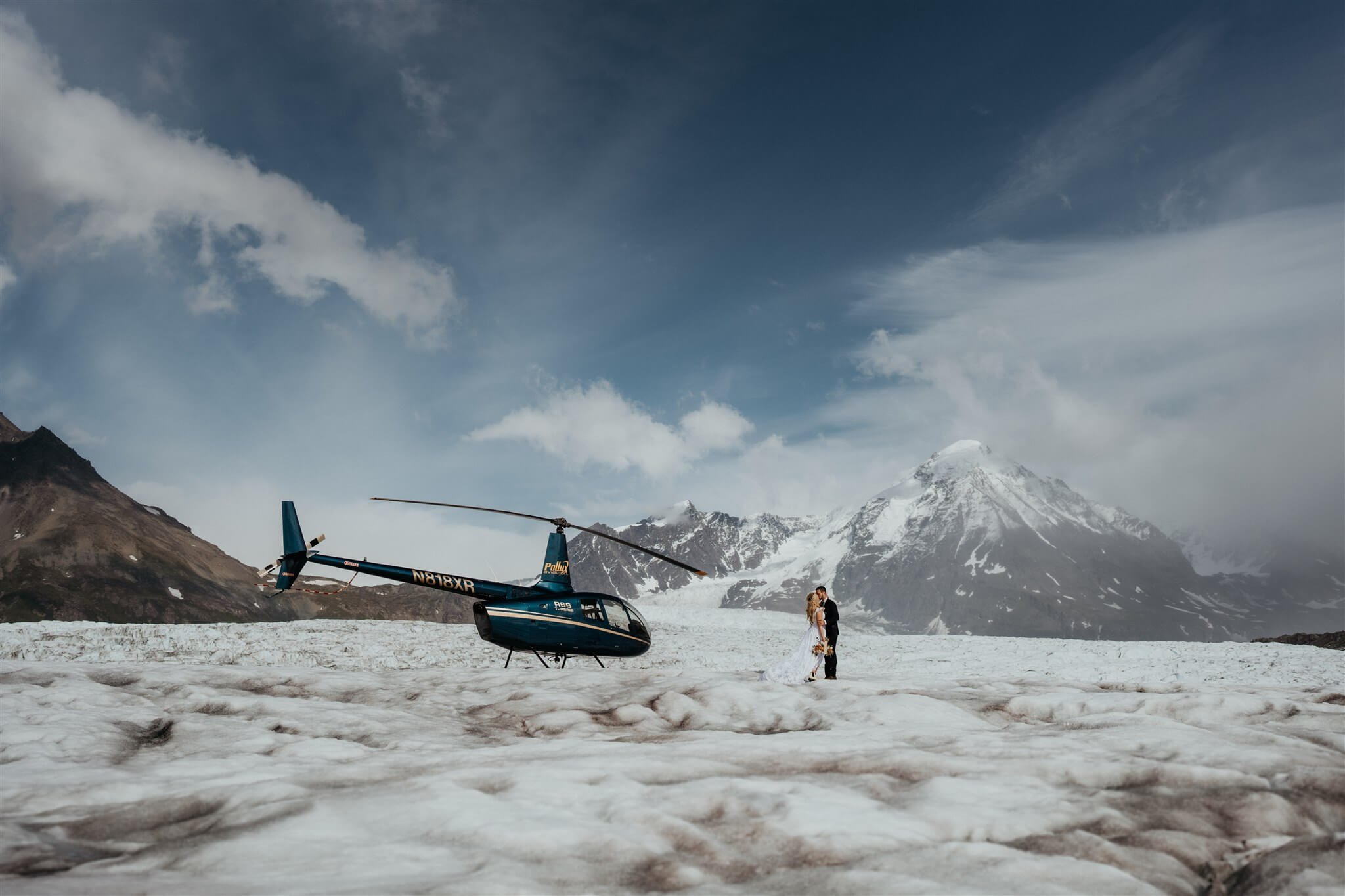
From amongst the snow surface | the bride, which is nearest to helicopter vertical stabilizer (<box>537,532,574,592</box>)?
the bride

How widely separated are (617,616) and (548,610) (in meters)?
2.12

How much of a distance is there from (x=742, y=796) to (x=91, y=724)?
386 inches

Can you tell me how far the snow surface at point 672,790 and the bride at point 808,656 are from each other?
4500 mm

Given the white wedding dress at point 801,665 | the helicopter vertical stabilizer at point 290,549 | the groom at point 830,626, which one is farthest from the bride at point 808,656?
the helicopter vertical stabilizer at point 290,549

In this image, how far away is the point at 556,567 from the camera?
22.5 meters

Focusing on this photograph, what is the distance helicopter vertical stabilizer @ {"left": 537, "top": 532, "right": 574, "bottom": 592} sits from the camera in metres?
22.1

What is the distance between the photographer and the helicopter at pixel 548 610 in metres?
20.7

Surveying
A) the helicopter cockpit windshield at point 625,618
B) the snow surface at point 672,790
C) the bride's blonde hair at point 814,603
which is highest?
the bride's blonde hair at point 814,603

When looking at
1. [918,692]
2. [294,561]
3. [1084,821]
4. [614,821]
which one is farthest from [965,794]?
[294,561]

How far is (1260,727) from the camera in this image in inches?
384

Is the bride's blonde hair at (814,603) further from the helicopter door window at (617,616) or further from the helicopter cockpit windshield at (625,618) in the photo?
the helicopter door window at (617,616)

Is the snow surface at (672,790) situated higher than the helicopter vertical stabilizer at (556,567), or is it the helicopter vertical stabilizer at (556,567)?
the helicopter vertical stabilizer at (556,567)

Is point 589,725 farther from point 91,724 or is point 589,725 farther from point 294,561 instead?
point 294,561

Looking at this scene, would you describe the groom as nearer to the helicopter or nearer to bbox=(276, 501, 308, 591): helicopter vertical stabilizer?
the helicopter
